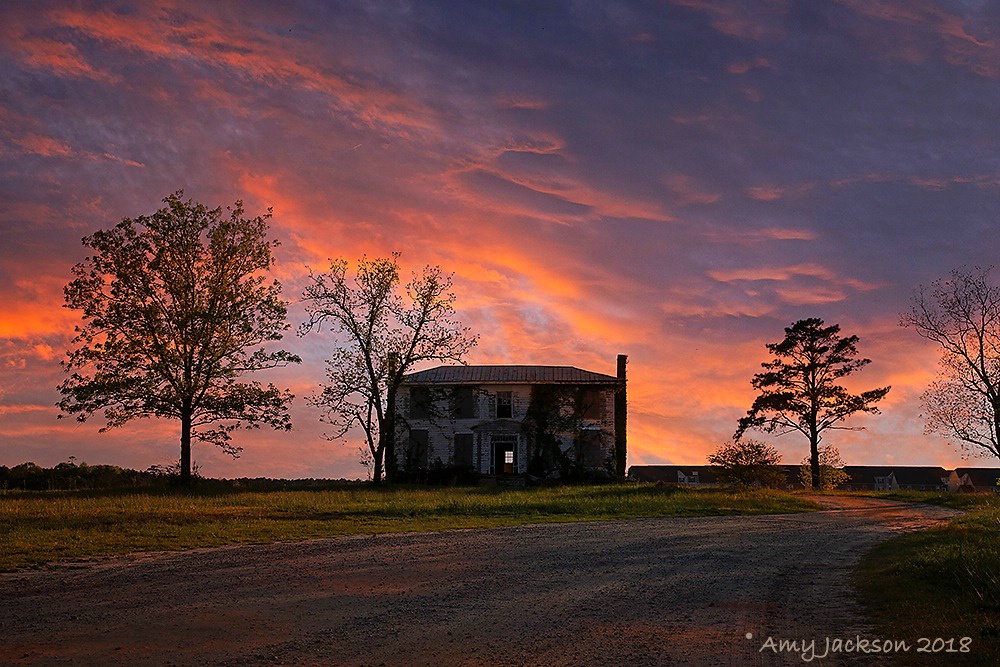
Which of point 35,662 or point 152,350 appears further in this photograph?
point 152,350

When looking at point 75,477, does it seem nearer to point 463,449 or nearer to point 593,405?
point 463,449

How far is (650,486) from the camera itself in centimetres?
4425

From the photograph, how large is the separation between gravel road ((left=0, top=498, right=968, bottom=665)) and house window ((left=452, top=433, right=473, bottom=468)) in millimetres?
33069

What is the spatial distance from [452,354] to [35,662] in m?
42.0

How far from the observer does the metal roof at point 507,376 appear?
173ft

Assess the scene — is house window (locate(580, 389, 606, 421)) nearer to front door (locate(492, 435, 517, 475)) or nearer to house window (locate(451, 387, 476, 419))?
front door (locate(492, 435, 517, 475))

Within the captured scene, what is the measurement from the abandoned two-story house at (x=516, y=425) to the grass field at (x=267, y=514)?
1318cm

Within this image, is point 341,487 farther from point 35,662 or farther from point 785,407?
point 35,662

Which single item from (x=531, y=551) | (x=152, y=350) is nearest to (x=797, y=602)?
(x=531, y=551)

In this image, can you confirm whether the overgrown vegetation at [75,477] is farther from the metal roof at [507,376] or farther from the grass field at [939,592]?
the grass field at [939,592]

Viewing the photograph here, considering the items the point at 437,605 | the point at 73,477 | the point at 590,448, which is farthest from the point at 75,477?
the point at 437,605

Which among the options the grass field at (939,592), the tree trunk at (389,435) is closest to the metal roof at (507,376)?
the tree trunk at (389,435)

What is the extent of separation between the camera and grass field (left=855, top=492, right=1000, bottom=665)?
9625 millimetres

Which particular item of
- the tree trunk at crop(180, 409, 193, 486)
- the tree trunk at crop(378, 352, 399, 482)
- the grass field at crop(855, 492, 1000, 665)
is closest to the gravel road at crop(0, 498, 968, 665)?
the grass field at crop(855, 492, 1000, 665)
